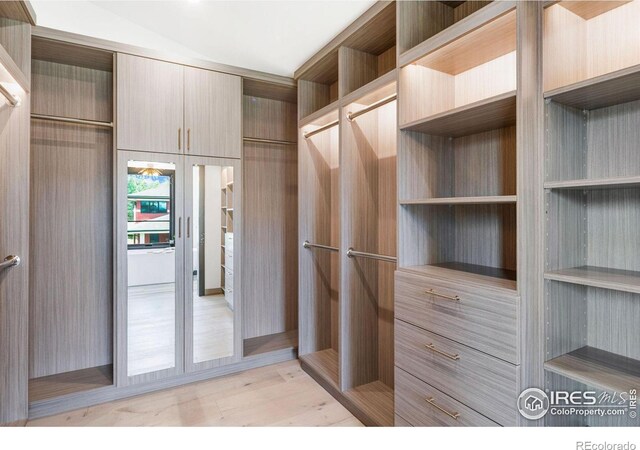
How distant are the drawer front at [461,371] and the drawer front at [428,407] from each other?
0.03 m

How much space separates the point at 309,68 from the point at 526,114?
1.84 metres

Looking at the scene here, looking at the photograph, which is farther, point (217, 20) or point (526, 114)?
point (217, 20)

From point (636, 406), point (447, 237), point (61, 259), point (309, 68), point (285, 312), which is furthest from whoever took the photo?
point (285, 312)

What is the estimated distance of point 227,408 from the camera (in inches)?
88.8

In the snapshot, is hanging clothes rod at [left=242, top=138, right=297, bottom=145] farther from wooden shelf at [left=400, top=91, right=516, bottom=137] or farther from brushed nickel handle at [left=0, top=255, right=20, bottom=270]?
brushed nickel handle at [left=0, top=255, right=20, bottom=270]

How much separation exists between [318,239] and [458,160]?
139 cm

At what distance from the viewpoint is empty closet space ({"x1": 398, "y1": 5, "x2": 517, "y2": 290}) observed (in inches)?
64.1

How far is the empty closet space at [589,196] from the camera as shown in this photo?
1.26m

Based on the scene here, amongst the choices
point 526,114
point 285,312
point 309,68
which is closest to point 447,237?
point 526,114
